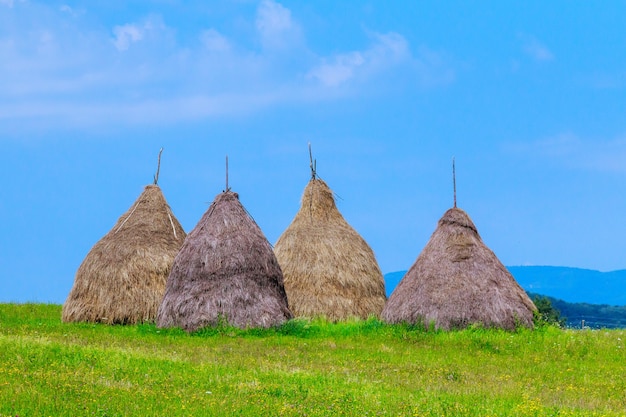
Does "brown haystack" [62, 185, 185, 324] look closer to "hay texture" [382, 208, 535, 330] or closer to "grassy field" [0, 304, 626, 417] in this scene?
"grassy field" [0, 304, 626, 417]

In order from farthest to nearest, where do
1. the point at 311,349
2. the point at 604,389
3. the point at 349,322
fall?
the point at 349,322 < the point at 311,349 < the point at 604,389

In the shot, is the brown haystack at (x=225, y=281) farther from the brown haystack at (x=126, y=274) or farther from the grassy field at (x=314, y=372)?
the brown haystack at (x=126, y=274)

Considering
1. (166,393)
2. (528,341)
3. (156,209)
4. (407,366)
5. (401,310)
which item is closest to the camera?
(166,393)

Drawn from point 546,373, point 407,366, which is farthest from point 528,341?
point 407,366

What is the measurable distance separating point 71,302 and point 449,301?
47.2 feet

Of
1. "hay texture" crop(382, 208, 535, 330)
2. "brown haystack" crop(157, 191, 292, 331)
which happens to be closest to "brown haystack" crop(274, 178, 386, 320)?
"brown haystack" crop(157, 191, 292, 331)

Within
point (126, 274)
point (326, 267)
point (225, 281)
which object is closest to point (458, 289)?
point (326, 267)

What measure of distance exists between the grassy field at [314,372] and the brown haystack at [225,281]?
65 cm

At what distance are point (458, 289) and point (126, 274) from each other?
1207 centimetres

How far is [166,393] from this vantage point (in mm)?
13344

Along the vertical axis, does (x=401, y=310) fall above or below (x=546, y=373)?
above

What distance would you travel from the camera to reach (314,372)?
1711cm

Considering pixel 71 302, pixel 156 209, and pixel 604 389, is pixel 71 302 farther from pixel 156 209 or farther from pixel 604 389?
pixel 604 389

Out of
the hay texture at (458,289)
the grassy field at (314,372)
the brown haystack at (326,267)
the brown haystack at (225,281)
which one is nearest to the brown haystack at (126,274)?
the grassy field at (314,372)
